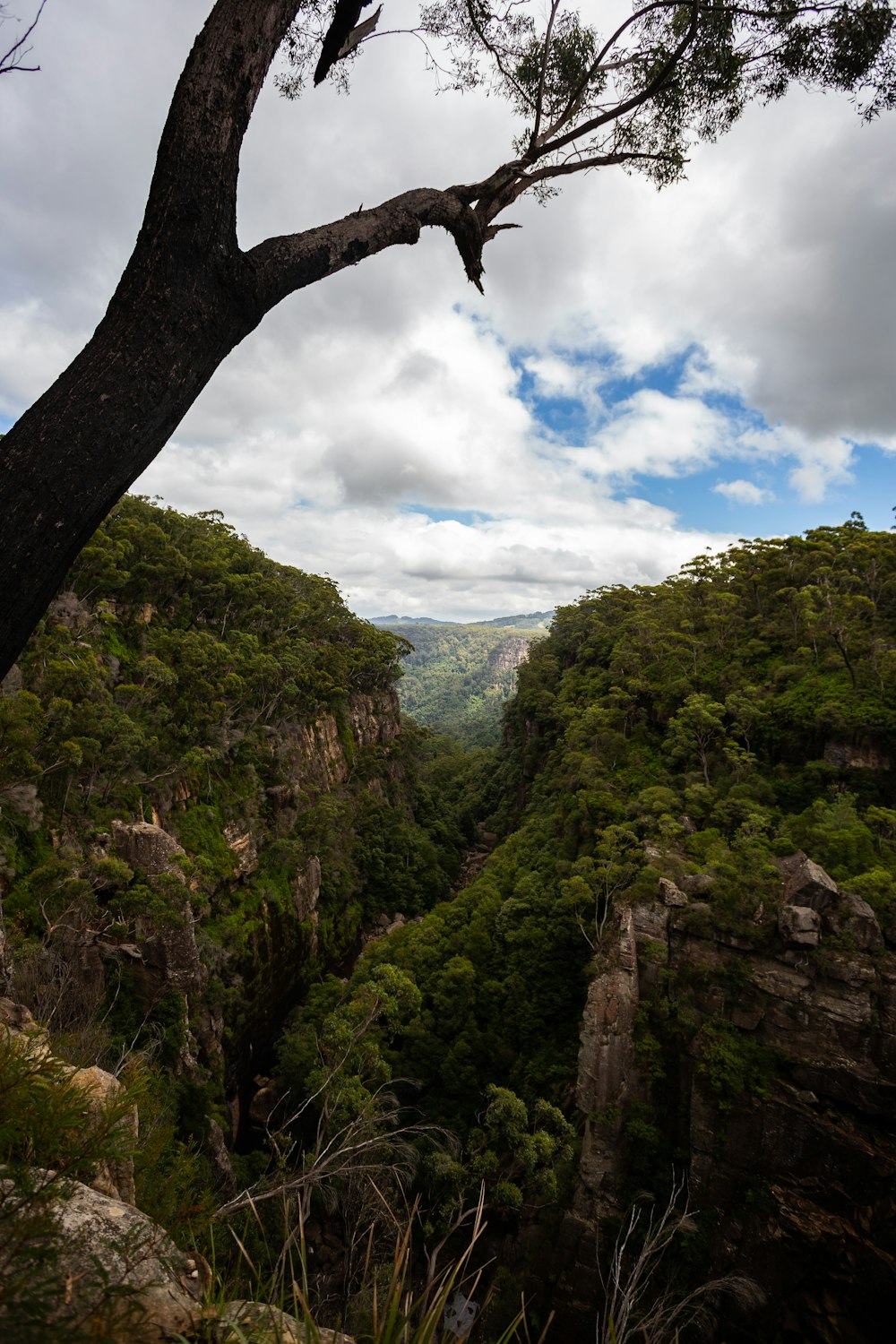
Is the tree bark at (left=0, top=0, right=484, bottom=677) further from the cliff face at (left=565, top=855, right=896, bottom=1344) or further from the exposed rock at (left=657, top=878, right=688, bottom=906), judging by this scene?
the exposed rock at (left=657, top=878, right=688, bottom=906)

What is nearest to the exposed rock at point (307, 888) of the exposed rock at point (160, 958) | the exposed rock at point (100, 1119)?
the exposed rock at point (160, 958)

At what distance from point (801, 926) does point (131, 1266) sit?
14510 millimetres

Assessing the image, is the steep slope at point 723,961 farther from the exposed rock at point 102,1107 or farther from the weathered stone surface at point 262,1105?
the exposed rock at point 102,1107

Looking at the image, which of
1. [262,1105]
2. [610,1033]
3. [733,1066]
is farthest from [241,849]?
[733,1066]

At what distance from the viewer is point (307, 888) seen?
25016mm

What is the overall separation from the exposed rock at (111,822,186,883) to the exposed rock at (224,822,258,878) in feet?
19.9

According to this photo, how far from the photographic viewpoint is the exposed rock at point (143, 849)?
14735mm

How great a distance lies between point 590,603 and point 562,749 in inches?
651

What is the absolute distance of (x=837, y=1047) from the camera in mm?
11320

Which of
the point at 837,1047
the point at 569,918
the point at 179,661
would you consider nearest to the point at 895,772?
the point at 837,1047

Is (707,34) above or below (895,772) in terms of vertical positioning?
above

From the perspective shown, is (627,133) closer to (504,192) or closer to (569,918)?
(504,192)

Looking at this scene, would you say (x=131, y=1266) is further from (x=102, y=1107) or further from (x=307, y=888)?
(x=307, y=888)

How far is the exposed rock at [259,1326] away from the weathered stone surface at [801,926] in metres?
13.9
